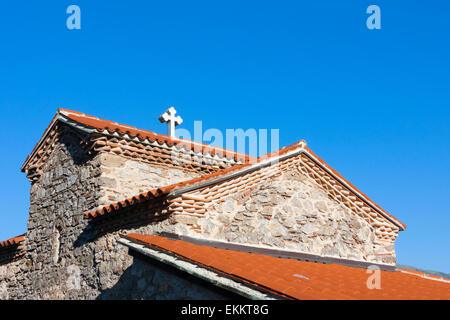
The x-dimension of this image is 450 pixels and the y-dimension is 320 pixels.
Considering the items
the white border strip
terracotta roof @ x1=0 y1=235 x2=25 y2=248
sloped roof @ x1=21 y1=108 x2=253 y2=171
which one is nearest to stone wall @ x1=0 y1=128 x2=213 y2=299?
terracotta roof @ x1=0 y1=235 x2=25 y2=248

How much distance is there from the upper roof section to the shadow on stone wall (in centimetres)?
329

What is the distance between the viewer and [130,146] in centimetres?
974

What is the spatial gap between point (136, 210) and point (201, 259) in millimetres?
2604

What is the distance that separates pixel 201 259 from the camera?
5.83 m

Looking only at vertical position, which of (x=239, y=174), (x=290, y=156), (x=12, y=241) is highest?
(x=290, y=156)

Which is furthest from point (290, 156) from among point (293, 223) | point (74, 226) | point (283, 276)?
point (74, 226)

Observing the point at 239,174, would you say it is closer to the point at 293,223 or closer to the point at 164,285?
the point at 293,223

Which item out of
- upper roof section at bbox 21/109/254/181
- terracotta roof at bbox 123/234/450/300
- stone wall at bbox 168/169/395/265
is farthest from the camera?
upper roof section at bbox 21/109/254/181

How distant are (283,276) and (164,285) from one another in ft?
4.89

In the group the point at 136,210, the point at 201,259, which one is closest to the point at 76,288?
the point at 136,210

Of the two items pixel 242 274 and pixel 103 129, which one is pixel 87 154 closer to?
pixel 103 129

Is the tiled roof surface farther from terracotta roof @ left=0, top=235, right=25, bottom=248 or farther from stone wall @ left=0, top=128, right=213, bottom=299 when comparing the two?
terracotta roof @ left=0, top=235, right=25, bottom=248

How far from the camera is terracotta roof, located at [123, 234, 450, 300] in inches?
196
